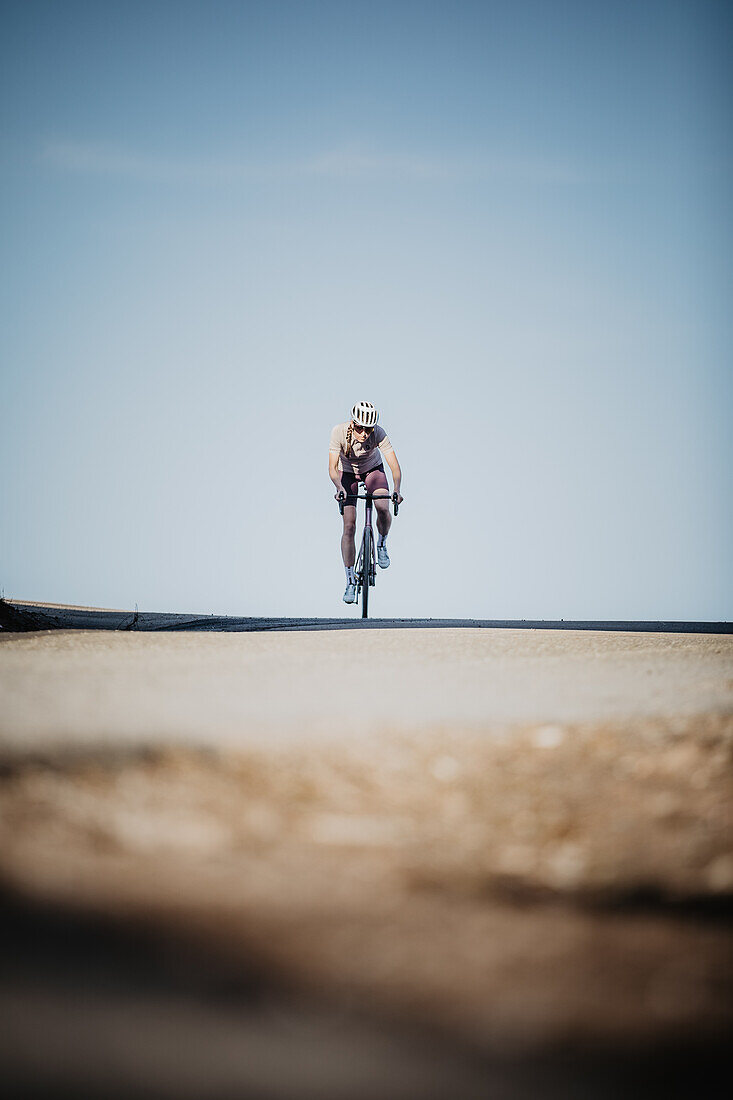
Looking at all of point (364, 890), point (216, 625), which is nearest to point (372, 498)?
point (216, 625)

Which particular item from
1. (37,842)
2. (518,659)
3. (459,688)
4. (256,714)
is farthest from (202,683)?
(518,659)

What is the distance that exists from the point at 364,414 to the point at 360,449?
325mm

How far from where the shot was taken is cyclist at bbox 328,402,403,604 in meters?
6.79

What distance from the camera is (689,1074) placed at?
539 millimetres

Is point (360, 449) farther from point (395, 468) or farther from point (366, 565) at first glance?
point (366, 565)

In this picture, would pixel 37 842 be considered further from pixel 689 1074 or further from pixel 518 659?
pixel 518 659

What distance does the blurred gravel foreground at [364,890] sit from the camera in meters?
0.55

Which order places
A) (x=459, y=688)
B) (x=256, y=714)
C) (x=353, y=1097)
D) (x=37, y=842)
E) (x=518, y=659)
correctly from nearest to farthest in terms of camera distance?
(x=353, y=1097)
(x=37, y=842)
(x=256, y=714)
(x=459, y=688)
(x=518, y=659)

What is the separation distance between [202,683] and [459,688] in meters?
0.44

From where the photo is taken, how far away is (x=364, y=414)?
264 inches

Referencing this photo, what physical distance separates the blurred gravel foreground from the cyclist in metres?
5.51

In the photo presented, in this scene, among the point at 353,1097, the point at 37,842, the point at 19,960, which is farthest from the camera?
the point at 37,842

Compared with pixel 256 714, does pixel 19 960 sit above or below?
below

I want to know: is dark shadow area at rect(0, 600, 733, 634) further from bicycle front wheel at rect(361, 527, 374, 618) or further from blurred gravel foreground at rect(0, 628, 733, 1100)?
blurred gravel foreground at rect(0, 628, 733, 1100)
